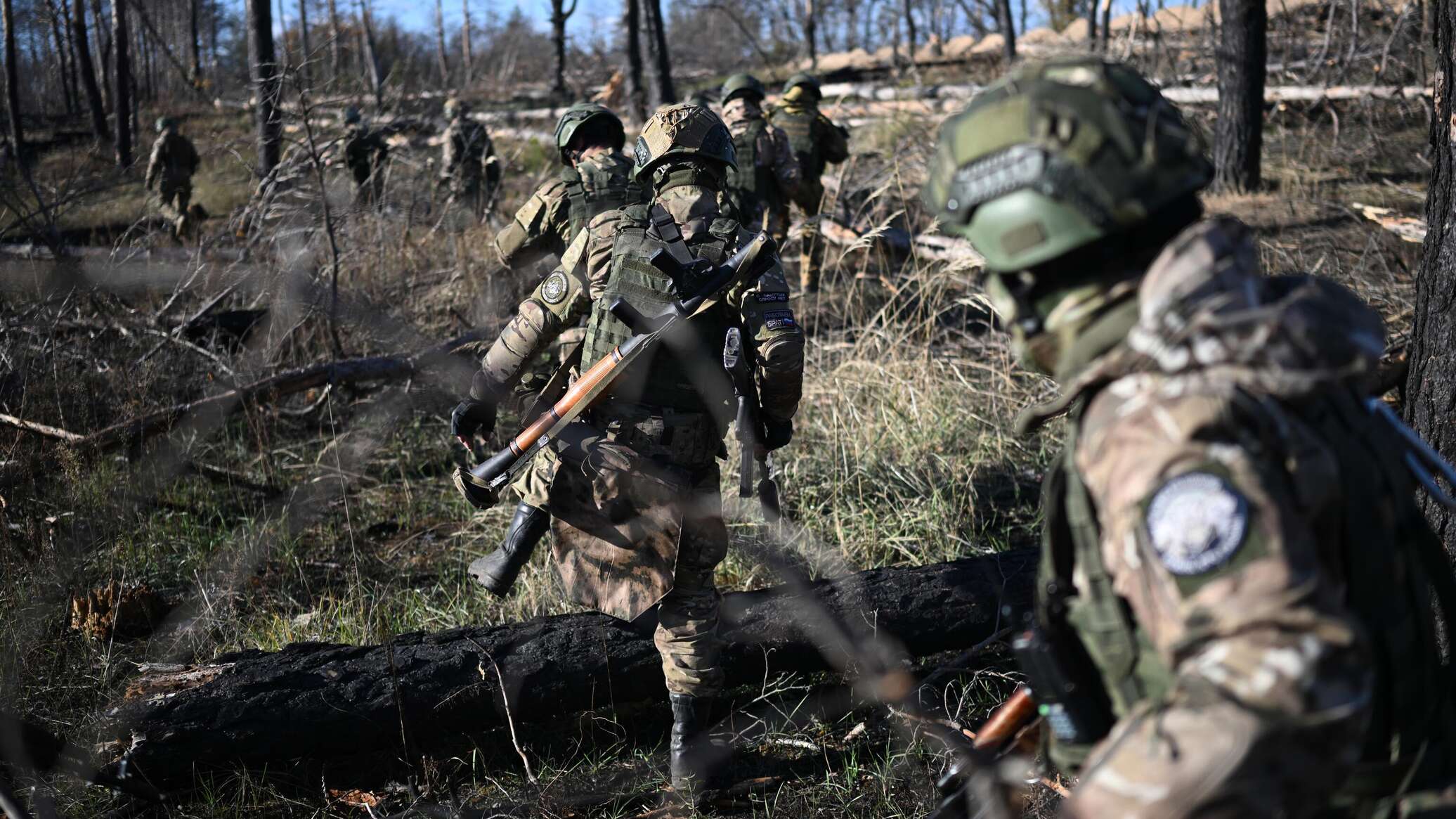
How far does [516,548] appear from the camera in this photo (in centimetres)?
348

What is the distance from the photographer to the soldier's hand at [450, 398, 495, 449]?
3244mm

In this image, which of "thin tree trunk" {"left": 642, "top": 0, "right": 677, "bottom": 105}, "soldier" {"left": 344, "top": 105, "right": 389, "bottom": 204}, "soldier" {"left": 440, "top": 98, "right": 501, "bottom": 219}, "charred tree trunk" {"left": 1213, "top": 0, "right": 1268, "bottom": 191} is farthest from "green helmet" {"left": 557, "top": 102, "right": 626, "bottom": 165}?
"thin tree trunk" {"left": 642, "top": 0, "right": 677, "bottom": 105}

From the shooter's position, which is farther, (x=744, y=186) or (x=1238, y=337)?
(x=744, y=186)

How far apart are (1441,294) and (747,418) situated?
183cm

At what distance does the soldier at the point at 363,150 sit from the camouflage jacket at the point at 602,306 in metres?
2.96

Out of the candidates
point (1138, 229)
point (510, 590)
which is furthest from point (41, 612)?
point (1138, 229)

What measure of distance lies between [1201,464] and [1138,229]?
383 millimetres

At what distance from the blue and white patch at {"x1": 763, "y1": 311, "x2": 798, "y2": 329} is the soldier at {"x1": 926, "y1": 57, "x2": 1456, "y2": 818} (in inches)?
60.0

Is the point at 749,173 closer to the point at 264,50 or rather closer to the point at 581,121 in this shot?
the point at 581,121

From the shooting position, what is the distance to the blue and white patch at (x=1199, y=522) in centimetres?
108

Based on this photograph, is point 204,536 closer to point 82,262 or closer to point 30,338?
point 30,338

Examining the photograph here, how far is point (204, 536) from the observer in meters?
4.66

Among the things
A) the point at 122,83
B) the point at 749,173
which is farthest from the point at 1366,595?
the point at 122,83

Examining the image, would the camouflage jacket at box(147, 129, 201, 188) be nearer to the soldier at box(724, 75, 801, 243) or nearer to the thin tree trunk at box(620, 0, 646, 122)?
the thin tree trunk at box(620, 0, 646, 122)
